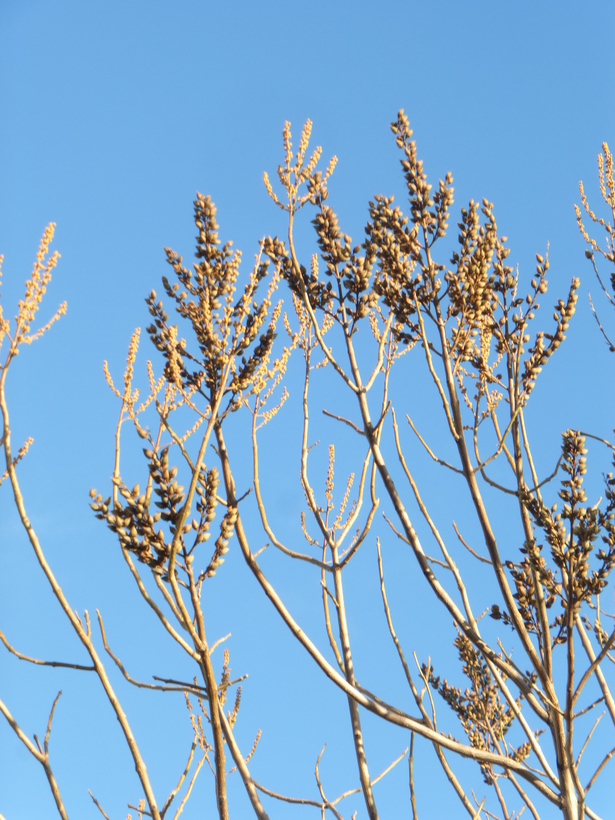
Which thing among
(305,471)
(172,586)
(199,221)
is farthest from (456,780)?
(199,221)

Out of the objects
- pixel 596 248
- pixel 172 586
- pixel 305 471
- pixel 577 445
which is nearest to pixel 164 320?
pixel 305 471

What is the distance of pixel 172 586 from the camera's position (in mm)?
1632

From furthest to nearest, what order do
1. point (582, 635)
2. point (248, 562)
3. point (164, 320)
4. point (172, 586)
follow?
point (582, 635) → point (164, 320) → point (248, 562) → point (172, 586)

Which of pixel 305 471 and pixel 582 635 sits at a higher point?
pixel 305 471

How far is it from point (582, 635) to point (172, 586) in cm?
193

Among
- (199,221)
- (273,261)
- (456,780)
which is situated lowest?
(456,780)

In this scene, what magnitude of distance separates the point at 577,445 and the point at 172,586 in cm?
153

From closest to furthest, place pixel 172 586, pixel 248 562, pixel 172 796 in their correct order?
pixel 172 586 < pixel 248 562 < pixel 172 796

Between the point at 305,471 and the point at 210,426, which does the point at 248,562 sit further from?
the point at 305,471

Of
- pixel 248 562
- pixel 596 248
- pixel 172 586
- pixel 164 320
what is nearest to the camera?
pixel 172 586

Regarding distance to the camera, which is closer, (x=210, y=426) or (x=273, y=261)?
(x=210, y=426)

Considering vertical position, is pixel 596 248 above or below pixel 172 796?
above

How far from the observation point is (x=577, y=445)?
2496mm

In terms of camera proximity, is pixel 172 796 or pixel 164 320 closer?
pixel 172 796
